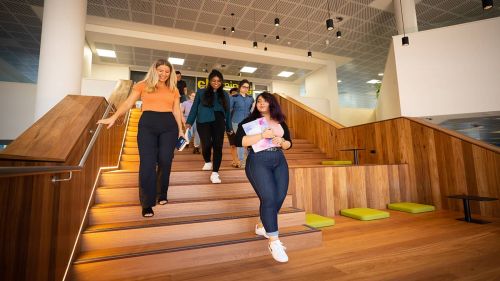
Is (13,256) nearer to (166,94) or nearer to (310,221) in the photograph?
(166,94)

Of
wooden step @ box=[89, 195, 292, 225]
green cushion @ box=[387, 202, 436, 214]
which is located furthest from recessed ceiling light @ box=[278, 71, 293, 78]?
wooden step @ box=[89, 195, 292, 225]

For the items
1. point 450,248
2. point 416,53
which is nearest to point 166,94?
point 450,248

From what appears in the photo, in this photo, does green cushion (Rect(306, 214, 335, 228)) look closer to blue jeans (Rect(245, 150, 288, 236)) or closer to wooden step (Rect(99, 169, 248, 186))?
wooden step (Rect(99, 169, 248, 186))

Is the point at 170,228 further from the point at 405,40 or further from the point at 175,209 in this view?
the point at 405,40

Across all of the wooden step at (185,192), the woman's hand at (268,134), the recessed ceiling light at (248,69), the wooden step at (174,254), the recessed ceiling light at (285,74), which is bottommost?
the wooden step at (174,254)

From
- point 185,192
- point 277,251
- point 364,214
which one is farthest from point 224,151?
point 277,251

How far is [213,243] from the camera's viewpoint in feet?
6.85

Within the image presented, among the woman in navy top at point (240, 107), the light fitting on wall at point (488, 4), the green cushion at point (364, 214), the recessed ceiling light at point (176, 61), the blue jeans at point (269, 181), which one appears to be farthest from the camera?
the recessed ceiling light at point (176, 61)

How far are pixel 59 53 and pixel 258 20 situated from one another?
195 inches

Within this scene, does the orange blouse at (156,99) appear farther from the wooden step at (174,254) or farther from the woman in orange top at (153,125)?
the wooden step at (174,254)

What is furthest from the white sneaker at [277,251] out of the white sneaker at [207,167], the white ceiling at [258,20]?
the white ceiling at [258,20]

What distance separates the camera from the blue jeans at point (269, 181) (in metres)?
1.98

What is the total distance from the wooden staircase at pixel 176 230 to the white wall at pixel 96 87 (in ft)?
17.4

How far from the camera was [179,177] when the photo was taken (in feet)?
10.2
